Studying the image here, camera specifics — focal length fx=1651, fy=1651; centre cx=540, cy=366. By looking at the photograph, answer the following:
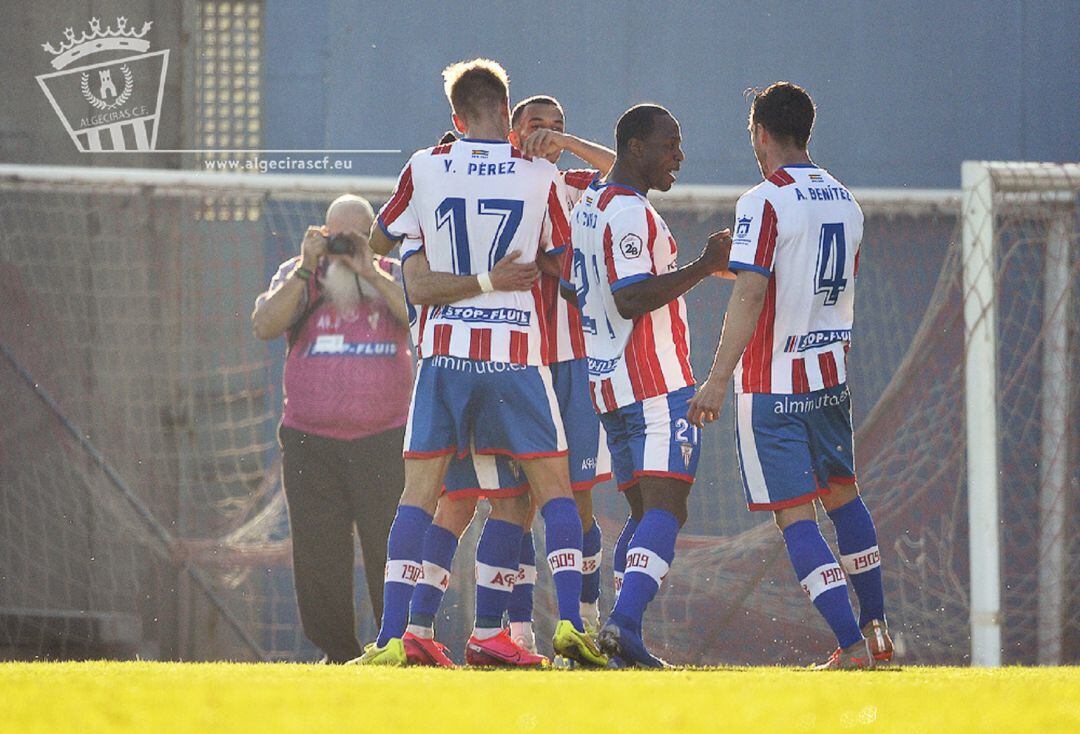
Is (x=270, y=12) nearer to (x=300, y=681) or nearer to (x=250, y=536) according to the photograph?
(x=250, y=536)

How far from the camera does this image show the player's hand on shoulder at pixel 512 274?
4.63 m

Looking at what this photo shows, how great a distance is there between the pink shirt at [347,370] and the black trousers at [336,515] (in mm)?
60

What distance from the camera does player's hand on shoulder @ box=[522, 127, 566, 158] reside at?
4.74 metres

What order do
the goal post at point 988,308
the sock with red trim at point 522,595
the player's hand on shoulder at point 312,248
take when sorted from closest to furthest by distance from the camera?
the sock with red trim at point 522,595 → the player's hand on shoulder at point 312,248 → the goal post at point 988,308

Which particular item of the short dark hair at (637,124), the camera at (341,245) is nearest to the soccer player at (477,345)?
the short dark hair at (637,124)

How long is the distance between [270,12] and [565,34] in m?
1.52

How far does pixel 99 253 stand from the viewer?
28.0ft

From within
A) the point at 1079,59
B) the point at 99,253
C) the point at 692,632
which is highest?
the point at 1079,59

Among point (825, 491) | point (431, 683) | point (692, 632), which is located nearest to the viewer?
point (431, 683)

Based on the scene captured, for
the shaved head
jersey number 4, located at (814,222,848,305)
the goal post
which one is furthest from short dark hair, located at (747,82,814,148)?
the goal post

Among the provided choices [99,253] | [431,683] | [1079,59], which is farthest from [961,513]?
[431,683]

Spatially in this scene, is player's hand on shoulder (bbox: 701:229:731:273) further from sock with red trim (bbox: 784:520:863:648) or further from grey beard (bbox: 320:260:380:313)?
grey beard (bbox: 320:260:380:313)

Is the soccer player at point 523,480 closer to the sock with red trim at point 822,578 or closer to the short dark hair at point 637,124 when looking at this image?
the short dark hair at point 637,124

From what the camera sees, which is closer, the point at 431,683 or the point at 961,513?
the point at 431,683
